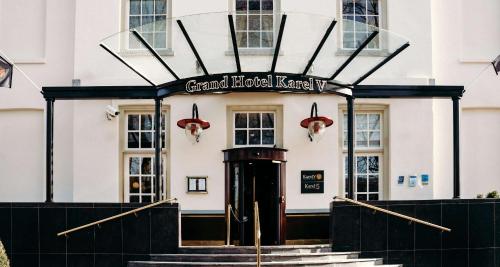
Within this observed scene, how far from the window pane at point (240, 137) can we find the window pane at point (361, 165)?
250 centimetres

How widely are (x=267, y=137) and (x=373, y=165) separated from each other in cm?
240

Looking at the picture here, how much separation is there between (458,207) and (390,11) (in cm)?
489

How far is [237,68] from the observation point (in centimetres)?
1351

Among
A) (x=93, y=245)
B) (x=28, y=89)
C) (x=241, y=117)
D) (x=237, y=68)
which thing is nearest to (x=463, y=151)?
(x=241, y=117)

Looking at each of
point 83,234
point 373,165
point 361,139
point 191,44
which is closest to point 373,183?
point 373,165

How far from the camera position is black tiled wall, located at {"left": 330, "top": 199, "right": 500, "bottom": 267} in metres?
13.8

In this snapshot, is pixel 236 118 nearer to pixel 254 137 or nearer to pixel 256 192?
pixel 254 137

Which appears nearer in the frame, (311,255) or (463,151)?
(311,255)

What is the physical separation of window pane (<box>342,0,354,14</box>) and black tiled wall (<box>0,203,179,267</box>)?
6.29 metres

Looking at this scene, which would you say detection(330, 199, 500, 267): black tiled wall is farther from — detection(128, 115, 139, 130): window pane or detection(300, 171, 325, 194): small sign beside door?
detection(128, 115, 139, 130): window pane

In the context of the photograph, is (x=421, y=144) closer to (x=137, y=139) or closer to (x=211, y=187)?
(x=211, y=187)

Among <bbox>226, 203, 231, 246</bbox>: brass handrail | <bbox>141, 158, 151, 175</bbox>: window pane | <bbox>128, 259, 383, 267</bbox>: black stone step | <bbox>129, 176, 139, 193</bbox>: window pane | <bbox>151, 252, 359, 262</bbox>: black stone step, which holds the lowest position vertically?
<bbox>128, 259, 383, 267</bbox>: black stone step

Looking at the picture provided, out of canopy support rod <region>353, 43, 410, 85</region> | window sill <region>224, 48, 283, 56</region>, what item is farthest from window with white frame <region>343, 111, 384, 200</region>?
canopy support rod <region>353, 43, 410, 85</region>

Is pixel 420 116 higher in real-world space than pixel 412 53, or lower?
lower
